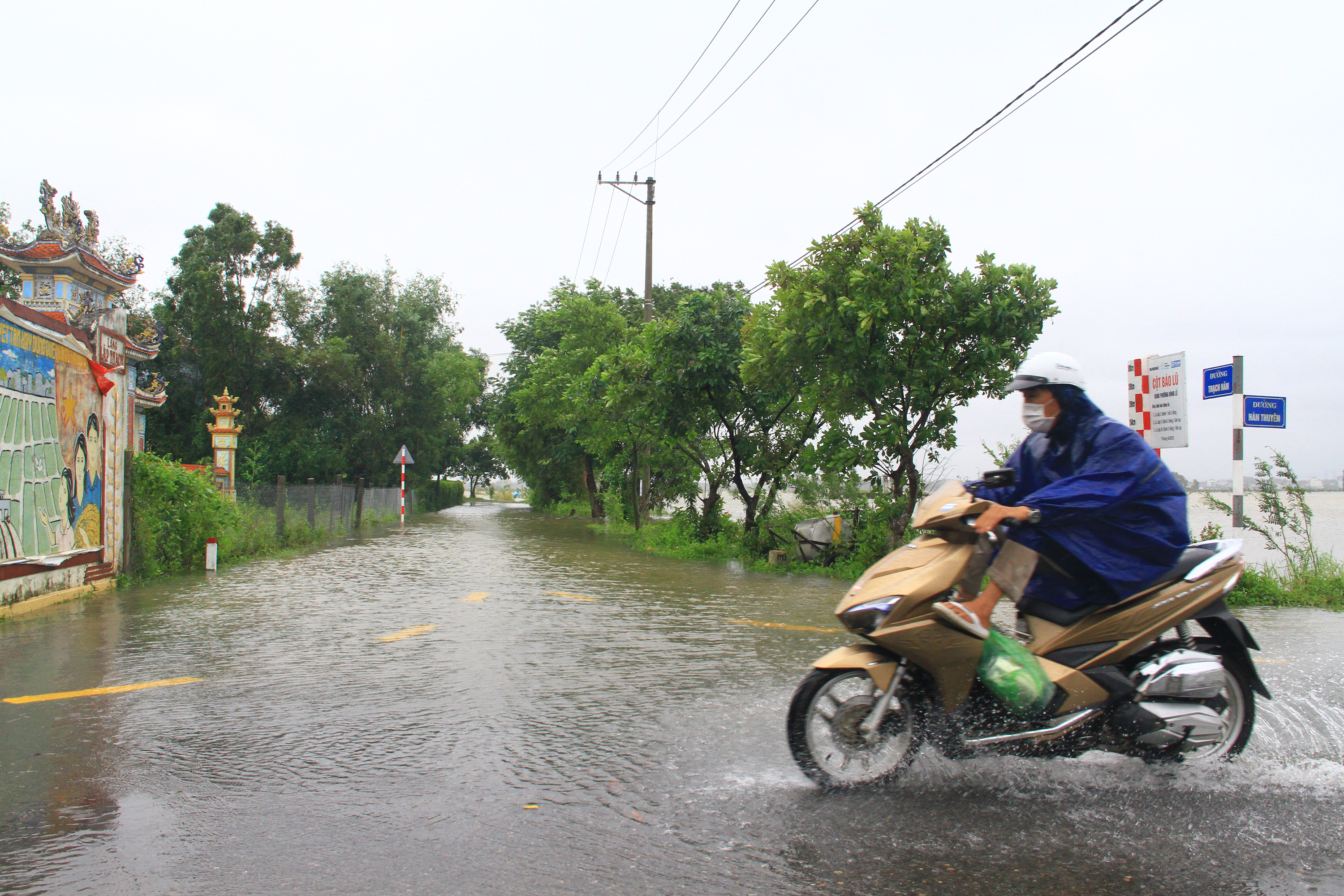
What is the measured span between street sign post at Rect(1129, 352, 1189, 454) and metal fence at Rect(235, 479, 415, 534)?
1535 cm

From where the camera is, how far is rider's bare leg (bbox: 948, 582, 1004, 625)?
155 inches

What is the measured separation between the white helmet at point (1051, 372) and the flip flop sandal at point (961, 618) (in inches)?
43.4

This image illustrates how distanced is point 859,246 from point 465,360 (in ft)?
117

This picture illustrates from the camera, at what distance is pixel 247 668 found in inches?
262

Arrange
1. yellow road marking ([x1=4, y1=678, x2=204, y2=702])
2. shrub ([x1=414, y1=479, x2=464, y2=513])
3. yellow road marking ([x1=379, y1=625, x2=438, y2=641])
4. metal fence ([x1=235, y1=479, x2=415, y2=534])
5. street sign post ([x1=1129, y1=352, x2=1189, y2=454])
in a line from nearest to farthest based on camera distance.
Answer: yellow road marking ([x1=4, y1=678, x2=204, y2=702])
yellow road marking ([x1=379, y1=625, x2=438, y2=641])
street sign post ([x1=1129, y1=352, x2=1189, y2=454])
metal fence ([x1=235, y1=479, x2=415, y2=534])
shrub ([x1=414, y1=479, x2=464, y2=513])

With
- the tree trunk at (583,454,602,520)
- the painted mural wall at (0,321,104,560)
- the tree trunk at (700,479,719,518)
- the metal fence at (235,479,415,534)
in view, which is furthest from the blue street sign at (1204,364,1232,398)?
the tree trunk at (583,454,602,520)

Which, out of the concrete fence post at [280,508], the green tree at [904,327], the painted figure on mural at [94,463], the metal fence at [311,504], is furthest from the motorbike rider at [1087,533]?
the concrete fence post at [280,508]

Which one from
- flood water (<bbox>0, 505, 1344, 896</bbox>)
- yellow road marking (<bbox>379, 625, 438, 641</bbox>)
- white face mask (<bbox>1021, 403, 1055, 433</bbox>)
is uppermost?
white face mask (<bbox>1021, 403, 1055, 433</bbox>)

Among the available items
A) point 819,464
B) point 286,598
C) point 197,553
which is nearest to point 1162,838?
point 286,598

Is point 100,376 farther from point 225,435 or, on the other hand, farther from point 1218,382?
point 1218,382

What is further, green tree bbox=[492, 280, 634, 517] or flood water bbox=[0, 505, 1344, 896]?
green tree bbox=[492, 280, 634, 517]

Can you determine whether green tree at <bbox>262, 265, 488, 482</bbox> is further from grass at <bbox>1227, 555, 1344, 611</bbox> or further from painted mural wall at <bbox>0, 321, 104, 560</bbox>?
grass at <bbox>1227, 555, 1344, 611</bbox>

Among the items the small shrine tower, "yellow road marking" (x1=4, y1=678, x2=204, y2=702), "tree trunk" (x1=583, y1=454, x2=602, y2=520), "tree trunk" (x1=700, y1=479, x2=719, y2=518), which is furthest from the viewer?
"tree trunk" (x1=583, y1=454, x2=602, y2=520)

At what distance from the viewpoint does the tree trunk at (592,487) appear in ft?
132
